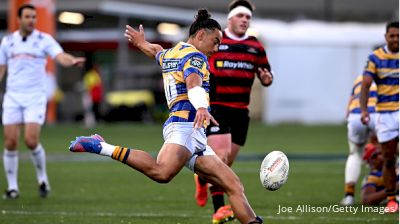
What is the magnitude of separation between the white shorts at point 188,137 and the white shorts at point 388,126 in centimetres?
371

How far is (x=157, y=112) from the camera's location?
4094 centimetres

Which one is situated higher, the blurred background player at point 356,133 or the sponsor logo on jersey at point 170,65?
the sponsor logo on jersey at point 170,65

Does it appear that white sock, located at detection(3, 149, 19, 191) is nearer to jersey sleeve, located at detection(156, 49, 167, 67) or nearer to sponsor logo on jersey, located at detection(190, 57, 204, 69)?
jersey sleeve, located at detection(156, 49, 167, 67)

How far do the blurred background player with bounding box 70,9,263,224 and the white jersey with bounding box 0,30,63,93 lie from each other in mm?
4923

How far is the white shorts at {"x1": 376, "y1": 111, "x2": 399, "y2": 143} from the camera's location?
12.9 m

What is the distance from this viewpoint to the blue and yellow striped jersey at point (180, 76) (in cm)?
977

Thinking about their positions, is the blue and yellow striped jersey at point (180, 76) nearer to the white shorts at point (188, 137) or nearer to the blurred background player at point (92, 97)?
the white shorts at point (188, 137)

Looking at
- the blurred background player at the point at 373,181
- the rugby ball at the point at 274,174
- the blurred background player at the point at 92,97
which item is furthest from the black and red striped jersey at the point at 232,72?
the blurred background player at the point at 92,97

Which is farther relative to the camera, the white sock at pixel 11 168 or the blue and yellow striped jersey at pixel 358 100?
the white sock at pixel 11 168

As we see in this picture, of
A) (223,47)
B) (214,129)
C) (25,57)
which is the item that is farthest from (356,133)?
(25,57)

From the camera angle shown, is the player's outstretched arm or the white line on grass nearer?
the player's outstretched arm

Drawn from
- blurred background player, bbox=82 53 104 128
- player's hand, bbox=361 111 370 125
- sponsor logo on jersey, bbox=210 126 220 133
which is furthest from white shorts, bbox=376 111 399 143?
blurred background player, bbox=82 53 104 128

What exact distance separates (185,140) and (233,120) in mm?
3132

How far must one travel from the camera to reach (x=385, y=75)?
13008 millimetres
